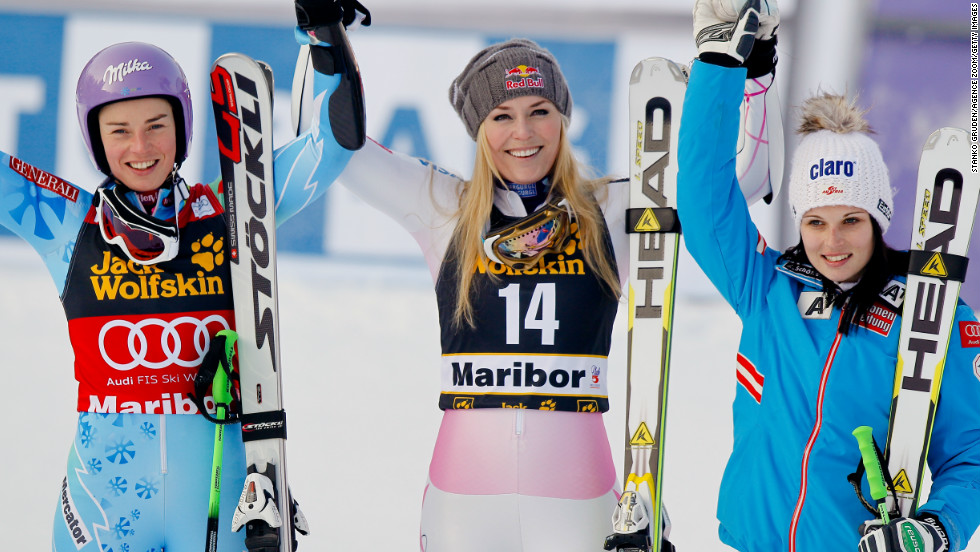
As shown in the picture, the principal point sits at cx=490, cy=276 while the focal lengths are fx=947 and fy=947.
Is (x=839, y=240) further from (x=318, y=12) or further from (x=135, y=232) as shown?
(x=135, y=232)

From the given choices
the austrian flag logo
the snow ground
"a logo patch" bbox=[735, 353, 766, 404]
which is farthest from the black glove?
the snow ground

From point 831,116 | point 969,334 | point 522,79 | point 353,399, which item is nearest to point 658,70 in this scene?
point 522,79

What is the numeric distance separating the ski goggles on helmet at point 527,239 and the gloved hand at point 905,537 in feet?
2.94

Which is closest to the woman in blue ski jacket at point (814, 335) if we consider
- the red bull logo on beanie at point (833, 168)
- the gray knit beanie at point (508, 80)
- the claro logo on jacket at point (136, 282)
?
the red bull logo on beanie at point (833, 168)

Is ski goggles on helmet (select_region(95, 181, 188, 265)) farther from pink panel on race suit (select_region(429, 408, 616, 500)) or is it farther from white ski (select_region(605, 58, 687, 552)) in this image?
white ski (select_region(605, 58, 687, 552))

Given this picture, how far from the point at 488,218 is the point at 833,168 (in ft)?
2.56

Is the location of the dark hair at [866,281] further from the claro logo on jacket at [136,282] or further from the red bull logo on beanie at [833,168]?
the claro logo on jacket at [136,282]

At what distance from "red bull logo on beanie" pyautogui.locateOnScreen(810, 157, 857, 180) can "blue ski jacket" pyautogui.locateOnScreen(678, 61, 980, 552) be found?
0.16m

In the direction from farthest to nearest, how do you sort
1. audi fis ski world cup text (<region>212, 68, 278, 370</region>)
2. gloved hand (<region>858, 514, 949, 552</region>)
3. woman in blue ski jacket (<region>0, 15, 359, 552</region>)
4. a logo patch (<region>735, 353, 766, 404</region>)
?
audi fis ski world cup text (<region>212, 68, 278, 370</region>)
woman in blue ski jacket (<region>0, 15, 359, 552</region>)
a logo patch (<region>735, 353, 766, 404</region>)
gloved hand (<region>858, 514, 949, 552</region>)

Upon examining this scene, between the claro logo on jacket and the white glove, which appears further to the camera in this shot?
the claro logo on jacket

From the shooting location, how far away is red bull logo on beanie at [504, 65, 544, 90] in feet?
7.47

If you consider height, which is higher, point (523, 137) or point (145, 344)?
point (523, 137)

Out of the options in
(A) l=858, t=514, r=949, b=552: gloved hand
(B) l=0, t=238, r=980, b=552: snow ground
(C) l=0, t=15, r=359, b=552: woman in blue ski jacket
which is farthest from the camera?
(B) l=0, t=238, r=980, b=552: snow ground

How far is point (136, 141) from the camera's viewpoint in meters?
2.16
